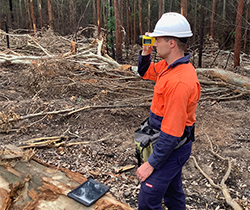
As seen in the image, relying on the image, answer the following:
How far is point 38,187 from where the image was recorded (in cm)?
202

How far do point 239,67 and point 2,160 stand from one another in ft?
32.8

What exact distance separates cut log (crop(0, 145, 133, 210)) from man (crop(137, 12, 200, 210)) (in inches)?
12.6

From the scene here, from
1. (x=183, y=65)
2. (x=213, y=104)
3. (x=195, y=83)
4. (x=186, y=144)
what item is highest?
(x=183, y=65)

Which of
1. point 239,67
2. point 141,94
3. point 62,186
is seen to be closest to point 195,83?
point 62,186

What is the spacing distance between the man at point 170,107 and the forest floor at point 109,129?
1.00m

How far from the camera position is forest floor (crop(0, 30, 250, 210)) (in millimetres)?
3055

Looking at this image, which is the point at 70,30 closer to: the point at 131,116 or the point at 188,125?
the point at 131,116

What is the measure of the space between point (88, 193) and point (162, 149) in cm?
76

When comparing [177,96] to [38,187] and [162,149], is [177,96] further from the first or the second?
[38,187]

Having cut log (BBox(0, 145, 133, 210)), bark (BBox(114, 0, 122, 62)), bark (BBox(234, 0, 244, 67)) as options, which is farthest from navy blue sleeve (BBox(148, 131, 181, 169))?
bark (BBox(114, 0, 122, 62))

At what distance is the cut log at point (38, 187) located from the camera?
5.96ft

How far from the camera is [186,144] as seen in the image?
1.96 m

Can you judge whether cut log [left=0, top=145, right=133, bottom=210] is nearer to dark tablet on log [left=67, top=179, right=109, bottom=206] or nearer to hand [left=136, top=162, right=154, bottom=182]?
dark tablet on log [left=67, top=179, right=109, bottom=206]

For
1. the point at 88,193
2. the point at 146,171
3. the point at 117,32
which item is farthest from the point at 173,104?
the point at 117,32
